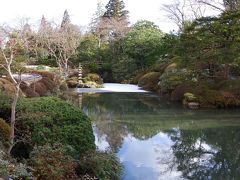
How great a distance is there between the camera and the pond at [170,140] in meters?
7.46

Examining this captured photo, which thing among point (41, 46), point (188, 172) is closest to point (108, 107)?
point (188, 172)

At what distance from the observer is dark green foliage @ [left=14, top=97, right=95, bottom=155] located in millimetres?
6617

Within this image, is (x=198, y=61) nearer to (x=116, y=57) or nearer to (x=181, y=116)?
(x=181, y=116)

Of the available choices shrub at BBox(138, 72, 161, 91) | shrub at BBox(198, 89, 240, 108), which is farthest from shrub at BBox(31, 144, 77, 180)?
shrub at BBox(138, 72, 161, 91)

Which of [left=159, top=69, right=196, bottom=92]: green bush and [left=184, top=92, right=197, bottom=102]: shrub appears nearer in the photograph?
[left=184, top=92, right=197, bottom=102]: shrub

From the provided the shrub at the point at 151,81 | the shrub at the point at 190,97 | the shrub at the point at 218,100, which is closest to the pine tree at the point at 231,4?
the shrub at the point at 151,81

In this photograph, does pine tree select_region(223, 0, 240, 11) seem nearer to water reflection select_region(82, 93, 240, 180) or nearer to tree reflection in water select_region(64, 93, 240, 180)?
tree reflection in water select_region(64, 93, 240, 180)

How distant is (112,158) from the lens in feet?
22.5

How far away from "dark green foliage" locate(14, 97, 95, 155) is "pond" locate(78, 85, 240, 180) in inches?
44.7

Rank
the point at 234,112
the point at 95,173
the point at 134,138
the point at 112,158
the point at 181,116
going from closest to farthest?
the point at 95,173 < the point at 112,158 < the point at 134,138 < the point at 181,116 < the point at 234,112

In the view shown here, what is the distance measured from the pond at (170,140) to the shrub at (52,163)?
155 cm

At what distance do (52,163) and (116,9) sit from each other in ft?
148

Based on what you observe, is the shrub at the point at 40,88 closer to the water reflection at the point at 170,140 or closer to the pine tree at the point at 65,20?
the water reflection at the point at 170,140

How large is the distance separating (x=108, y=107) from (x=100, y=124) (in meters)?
4.46
